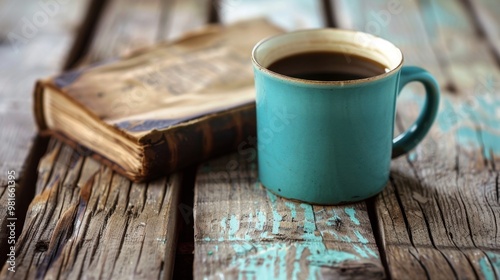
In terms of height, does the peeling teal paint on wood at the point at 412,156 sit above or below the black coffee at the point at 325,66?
below

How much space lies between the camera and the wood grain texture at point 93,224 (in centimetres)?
66

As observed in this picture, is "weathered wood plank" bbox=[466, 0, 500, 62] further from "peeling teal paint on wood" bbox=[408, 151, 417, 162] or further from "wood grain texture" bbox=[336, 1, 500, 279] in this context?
"peeling teal paint on wood" bbox=[408, 151, 417, 162]

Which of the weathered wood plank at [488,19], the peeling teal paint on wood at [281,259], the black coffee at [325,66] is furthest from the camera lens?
the weathered wood plank at [488,19]

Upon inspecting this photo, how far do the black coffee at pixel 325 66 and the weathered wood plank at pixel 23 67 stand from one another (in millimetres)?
353

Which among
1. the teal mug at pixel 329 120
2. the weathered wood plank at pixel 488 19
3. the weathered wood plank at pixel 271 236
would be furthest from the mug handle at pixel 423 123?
the weathered wood plank at pixel 488 19

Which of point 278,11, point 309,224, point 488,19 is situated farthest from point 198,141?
point 488,19

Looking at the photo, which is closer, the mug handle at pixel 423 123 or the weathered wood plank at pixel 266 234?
the weathered wood plank at pixel 266 234

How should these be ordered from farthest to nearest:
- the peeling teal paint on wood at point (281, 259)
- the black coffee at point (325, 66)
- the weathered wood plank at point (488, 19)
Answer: the weathered wood plank at point (488, 19), the black coffee at point (325, 66), the peeling teal paint on wood at point (281, 259)

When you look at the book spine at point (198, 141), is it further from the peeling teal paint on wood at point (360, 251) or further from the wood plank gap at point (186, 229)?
the peeling teal paint on wood at point (360, 251)

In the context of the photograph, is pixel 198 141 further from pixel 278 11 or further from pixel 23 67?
pixel 278 11

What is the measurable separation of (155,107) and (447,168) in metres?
0.39

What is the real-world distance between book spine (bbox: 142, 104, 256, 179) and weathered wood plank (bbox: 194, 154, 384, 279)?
4 cm

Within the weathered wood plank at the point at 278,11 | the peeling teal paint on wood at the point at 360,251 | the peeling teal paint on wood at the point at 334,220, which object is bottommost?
the weathered wood plank at the point at 278,11

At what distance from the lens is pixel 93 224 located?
2.40ft
